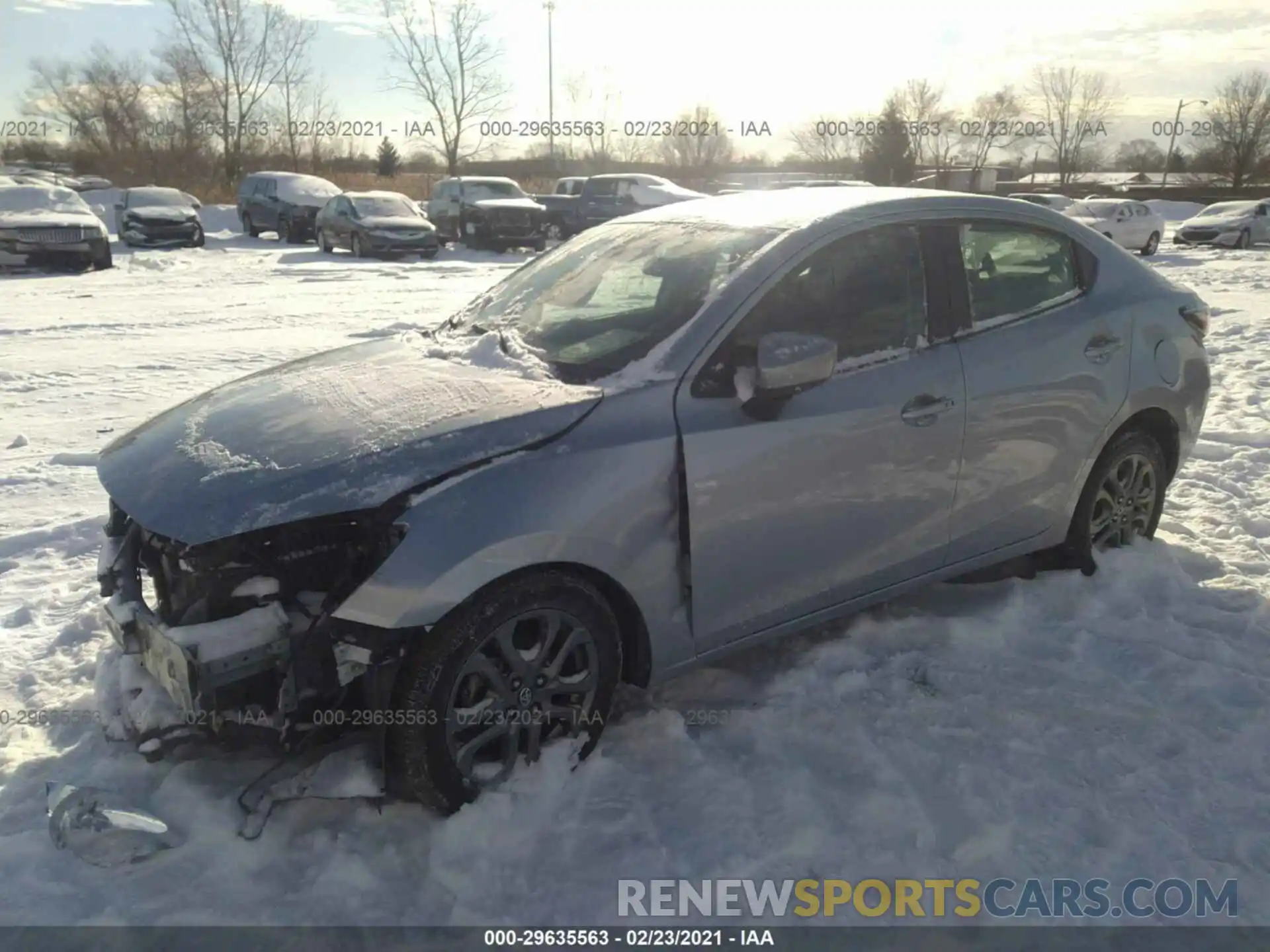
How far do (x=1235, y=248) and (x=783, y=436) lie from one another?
2776 cm

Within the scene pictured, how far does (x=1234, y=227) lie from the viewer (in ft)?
81.6

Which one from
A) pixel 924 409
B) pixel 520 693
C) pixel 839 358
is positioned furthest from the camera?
pixel 924 409

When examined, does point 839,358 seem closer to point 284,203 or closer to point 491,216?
point 491,216

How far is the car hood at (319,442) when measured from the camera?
8.04ft

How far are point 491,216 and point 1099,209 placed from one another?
1539 centimetres

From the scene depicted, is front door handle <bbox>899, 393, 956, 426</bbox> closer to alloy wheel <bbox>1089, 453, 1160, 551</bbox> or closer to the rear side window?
the rear side window

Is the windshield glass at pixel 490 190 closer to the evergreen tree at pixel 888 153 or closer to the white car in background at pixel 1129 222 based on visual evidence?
the white car in background at pixel 1129 222

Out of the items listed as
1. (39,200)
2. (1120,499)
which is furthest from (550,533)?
(39,200)

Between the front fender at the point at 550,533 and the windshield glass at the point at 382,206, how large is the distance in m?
19.3

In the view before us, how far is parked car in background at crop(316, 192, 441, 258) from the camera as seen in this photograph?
19.8m

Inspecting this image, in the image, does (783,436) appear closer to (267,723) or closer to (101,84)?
(267,723)

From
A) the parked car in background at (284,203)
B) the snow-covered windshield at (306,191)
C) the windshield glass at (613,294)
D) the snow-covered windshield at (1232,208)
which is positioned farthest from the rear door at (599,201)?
the windshield glass at (613,294)

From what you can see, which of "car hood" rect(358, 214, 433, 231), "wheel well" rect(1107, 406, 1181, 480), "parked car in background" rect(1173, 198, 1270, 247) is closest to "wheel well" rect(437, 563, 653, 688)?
"wheel well" rect(1107, 406, 1181, 480)

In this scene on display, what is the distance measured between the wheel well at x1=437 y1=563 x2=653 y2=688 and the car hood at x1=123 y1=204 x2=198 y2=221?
74.5 ft
